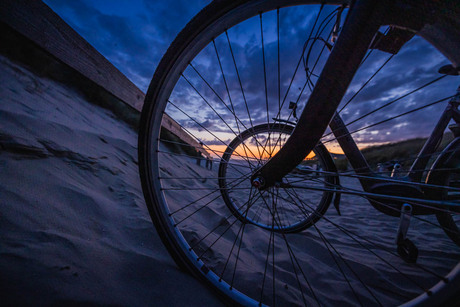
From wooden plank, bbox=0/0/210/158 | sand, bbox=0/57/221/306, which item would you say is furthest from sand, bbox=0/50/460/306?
wooden plank, bbox=0/0/210/158

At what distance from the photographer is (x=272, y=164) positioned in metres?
0.83

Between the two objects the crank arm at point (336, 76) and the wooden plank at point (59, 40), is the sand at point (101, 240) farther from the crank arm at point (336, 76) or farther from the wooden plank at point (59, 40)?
the crank arm at point (336, 76)

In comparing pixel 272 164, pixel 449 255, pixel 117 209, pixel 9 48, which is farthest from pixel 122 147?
pixel 449 255

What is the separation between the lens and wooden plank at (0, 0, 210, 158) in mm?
1470

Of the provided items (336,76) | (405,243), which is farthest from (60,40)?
(405,243)

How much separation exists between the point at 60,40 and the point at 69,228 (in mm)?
2185

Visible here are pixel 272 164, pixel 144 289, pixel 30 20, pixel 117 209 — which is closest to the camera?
pixel 144 289

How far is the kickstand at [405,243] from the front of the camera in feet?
3.95

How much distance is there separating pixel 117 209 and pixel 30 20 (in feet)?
6.77

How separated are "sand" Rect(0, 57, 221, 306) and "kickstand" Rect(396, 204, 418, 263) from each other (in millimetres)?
1456

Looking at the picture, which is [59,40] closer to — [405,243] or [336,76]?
[336,76]

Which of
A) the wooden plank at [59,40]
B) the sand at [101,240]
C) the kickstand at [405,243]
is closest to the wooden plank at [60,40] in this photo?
the wooden plank at [59,40]

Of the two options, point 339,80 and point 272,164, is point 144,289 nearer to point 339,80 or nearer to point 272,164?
point 272,164

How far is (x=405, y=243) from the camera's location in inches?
50.2
